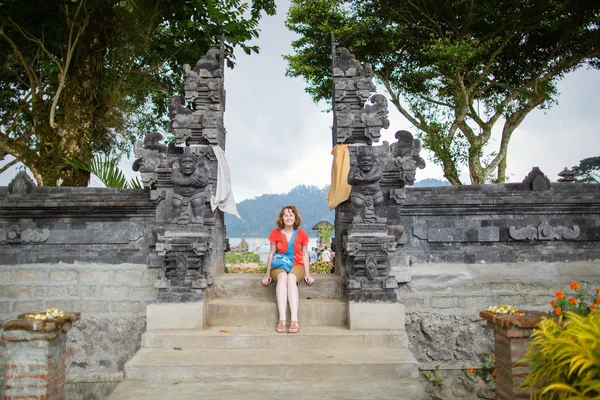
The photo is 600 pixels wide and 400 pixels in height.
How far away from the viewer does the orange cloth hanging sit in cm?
634

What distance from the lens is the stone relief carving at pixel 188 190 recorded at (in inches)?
239

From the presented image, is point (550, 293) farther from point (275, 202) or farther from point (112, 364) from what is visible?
point (275, 202)

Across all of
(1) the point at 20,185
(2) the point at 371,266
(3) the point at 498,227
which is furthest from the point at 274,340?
(1) the point at 20,185

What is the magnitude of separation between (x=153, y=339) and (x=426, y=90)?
44.1 feet

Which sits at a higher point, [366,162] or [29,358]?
[366,162]

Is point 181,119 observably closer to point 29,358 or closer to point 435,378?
point 29,358

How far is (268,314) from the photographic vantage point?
19.7 ft

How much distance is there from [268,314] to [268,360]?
3.51 ft

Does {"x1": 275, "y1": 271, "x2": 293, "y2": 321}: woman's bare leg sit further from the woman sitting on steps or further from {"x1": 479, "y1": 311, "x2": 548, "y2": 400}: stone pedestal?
{"x1": 479, "y1": 311, "x2": 548, "y2": 400}: stone pedestal

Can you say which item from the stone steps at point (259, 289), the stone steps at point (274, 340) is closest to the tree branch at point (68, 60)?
the stone steps at point (259, 289)

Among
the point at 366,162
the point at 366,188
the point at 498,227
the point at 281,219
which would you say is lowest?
the point at 498,227

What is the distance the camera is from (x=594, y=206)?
661 cm

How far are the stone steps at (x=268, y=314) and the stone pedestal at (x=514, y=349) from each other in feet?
7.35

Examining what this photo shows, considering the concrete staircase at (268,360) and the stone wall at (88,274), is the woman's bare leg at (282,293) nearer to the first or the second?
the concrete staircase at (268,360)
